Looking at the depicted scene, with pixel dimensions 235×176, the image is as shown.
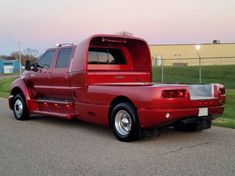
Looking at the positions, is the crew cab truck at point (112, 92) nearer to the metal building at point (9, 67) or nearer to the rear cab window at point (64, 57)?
the rear cab window at point (64, 57)

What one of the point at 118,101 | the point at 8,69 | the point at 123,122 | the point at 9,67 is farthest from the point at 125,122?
the point at 9,67

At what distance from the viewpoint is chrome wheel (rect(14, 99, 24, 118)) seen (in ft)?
37.6

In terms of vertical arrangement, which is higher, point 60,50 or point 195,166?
point 60,50

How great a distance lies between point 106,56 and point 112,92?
2.01 meters

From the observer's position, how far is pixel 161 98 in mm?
7348

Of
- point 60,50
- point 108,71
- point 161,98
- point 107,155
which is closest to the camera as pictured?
point 107,155

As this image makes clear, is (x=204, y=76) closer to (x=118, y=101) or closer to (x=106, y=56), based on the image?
(x=106, y=56)

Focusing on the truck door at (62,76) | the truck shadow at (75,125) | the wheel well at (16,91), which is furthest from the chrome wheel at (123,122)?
the wheel well at (16,91)

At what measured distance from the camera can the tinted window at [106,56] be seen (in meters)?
9.73

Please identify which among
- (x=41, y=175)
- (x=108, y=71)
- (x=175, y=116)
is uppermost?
(x=108, y=71)

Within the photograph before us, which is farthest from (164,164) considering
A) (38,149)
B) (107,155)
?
(38,149)

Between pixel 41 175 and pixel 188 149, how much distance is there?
2.83m

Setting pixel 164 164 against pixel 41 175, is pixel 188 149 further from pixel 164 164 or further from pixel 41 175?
pixel 41 175

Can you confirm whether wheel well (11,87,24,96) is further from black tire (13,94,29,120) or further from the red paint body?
black tire (13,94,29,120)
